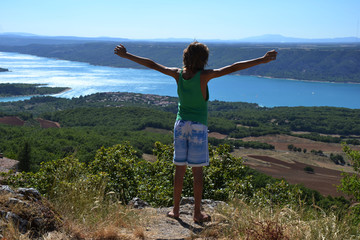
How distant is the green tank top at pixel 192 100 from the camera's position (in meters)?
3.02

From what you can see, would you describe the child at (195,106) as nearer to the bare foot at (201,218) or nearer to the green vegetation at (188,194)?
the bare foot at (201,218)

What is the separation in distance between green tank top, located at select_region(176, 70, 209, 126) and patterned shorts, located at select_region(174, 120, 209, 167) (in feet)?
0.18

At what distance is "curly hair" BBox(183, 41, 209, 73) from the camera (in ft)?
9.80

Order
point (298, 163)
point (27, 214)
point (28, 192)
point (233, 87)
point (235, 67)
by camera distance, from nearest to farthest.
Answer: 1. point (27, 214)
2. point (28, 192)
3. point (235, 67)
4. point (298, 163)
5. point (233, 87)

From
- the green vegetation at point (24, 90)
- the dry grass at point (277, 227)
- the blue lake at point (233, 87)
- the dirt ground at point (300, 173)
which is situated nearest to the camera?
the dry grass at point (277, 227)

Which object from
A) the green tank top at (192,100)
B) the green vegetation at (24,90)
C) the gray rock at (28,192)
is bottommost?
the green vegetation at (24,90)

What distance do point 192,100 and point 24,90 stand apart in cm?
9664

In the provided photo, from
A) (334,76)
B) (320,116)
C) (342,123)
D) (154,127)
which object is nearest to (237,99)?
(320,116)

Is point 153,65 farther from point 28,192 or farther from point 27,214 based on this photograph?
point 27,214

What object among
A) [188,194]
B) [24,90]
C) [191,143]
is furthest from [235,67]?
[24,90]

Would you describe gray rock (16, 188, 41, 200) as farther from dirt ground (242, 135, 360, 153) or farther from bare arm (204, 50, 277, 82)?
dirt ground (242, 135, 360, 153)

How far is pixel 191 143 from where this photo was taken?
10.2 feet

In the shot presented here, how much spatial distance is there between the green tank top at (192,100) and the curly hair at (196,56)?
0.07 m

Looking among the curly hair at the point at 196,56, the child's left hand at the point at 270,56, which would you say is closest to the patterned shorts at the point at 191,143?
the curly hair at the point at 196,56
